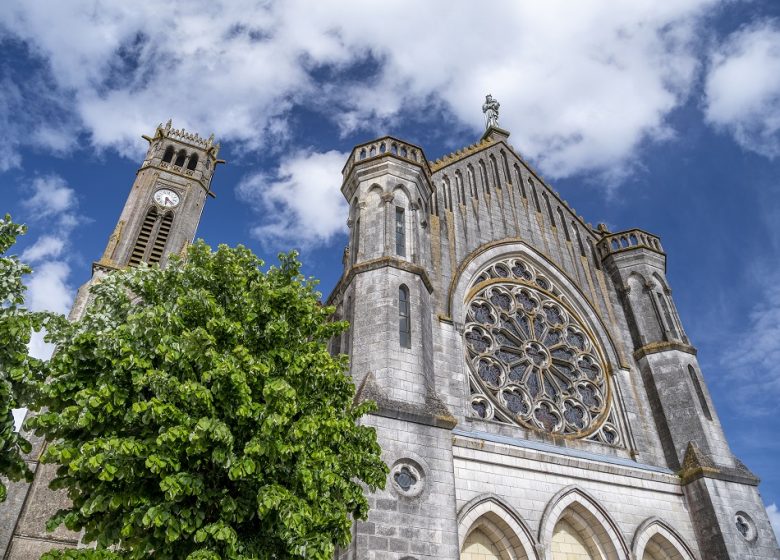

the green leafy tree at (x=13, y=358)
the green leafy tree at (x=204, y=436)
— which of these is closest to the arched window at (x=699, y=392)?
the green leafy tree at (x=204, y=436)

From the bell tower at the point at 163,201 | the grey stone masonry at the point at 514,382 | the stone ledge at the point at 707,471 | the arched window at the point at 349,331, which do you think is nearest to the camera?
the grey stone masonry at the point at 514,382

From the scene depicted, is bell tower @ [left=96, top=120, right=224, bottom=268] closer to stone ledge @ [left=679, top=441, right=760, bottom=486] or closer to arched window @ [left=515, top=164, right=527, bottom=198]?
arched window @ [left=515, top=164, right=527, bottom=198]

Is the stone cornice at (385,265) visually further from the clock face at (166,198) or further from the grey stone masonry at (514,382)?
the clock face at (166,198)

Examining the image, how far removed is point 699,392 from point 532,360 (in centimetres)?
505

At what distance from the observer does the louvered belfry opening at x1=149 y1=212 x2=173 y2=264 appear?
30328mm

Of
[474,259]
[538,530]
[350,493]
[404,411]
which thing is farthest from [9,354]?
[474,259]

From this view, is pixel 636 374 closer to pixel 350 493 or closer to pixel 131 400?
pixel 350 493

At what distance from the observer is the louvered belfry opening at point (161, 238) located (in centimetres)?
3033

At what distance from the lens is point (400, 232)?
16016 mm

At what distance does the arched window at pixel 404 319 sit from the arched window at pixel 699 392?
30.0ft

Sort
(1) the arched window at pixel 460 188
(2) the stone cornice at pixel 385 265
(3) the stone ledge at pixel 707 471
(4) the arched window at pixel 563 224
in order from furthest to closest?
(4) the arched window at pixel 563 224
(1) the arched window at pixel 460 188
(3) the stone ledge at pixel 707 471
(2) the stone cornice at pixel 385 265

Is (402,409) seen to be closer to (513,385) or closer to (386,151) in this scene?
(513,385)

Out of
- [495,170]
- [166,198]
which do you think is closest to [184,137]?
[166,198]

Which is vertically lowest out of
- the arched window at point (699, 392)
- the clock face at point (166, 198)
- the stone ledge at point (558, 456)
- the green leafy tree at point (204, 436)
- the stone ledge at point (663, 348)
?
the green leafy tree at point (204, 436)
